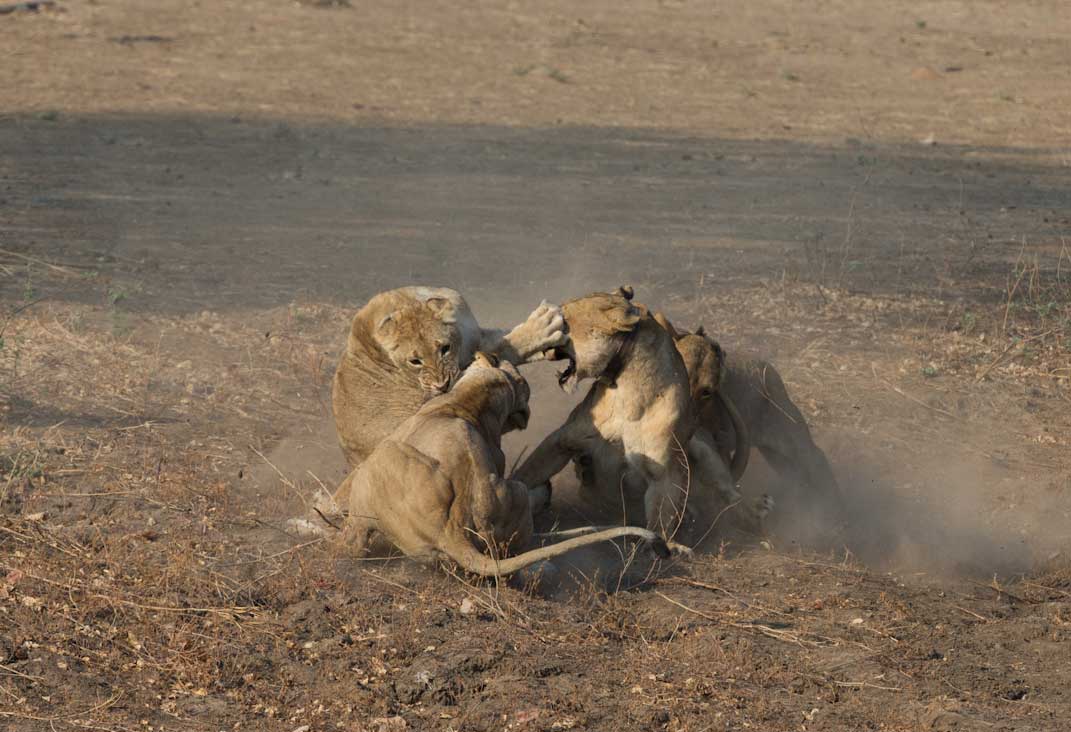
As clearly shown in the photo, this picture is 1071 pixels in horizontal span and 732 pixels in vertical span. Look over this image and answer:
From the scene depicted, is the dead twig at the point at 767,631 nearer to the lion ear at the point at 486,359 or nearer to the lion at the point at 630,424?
the lion at the point at 630,424

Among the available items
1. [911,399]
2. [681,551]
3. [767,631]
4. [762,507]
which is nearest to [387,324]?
[681,551]

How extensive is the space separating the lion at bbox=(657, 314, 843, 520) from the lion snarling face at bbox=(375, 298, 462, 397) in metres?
1.25

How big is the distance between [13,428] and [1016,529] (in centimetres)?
541

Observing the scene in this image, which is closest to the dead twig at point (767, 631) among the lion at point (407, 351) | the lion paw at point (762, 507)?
the lion paw at point (762, 507)

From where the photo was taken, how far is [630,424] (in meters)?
6.49

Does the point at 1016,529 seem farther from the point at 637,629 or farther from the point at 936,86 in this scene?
the point at 936,86

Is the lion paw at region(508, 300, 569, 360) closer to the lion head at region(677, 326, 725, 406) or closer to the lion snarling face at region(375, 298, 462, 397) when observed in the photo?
the lion snarling face at region(375, 298, 462, 397)

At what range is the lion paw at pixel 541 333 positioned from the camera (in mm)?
6223

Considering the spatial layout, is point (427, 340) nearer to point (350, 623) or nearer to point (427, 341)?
point (427, 341)

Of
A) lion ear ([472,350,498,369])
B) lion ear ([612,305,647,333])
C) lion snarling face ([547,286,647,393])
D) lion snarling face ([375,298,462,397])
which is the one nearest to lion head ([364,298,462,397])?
lion snarling face ([375,298,462,397])

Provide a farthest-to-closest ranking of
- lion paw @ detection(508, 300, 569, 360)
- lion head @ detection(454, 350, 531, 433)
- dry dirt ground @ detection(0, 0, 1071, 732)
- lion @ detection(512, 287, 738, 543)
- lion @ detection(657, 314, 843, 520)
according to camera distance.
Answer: lion @ detection(657, 314, 843, 520) → lion @ detection(512, 287, 738, 543) → lion paw @ detection(508, 300, 569, 360) → lion head @ detection(454, 350, 531, 433) → dry dirt ground @ detection(0, 0, 1071, 732)

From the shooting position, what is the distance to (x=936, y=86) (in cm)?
2200

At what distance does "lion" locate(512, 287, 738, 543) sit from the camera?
20.8 ft

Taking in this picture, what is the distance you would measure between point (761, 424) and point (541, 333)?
1.62 metres
